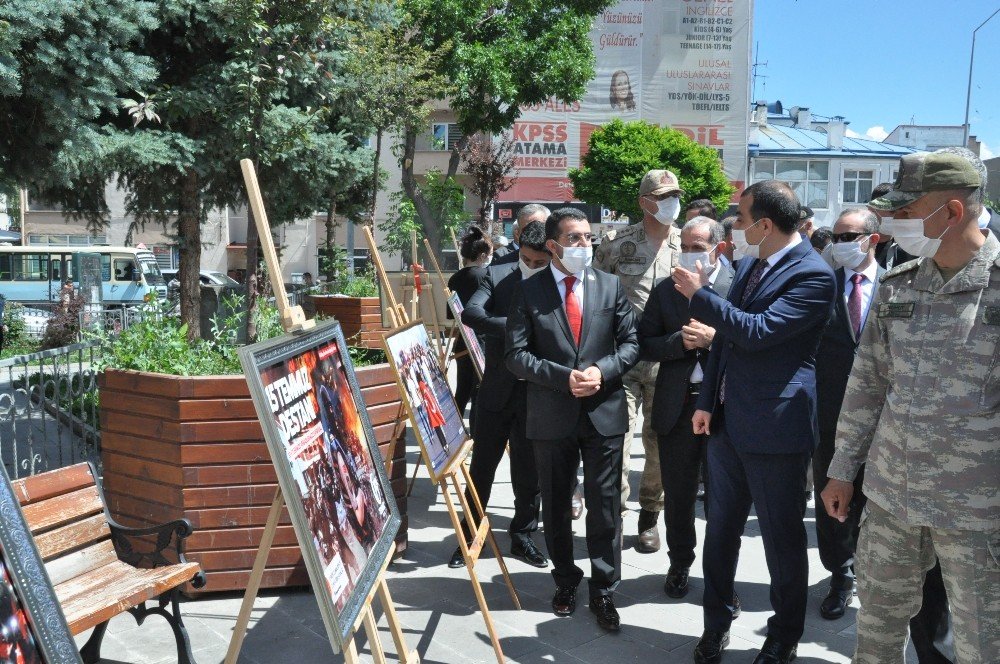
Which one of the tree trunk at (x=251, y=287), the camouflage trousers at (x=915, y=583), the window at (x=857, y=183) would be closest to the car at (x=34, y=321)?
the tree trunk at (x=251, y=287)

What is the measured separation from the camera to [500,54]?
22.7m

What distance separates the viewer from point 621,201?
35969mm

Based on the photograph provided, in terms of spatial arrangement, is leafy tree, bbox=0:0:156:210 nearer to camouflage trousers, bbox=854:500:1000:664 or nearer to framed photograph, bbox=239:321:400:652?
framed photograph, bbox=239:321:400:652

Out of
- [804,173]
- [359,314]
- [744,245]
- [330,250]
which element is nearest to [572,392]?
[744,245]

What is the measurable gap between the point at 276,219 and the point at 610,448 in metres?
9.60

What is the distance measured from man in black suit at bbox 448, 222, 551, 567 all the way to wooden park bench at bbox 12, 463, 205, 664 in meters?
1.88

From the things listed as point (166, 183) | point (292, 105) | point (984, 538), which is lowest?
point (984, 538)

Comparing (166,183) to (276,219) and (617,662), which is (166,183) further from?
(617,662)

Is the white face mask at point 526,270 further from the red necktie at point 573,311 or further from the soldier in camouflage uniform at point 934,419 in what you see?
the soldier in camouflage uniform at point 934,419

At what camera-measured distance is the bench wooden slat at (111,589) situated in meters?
3.11

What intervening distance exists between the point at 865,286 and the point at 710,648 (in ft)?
6.90

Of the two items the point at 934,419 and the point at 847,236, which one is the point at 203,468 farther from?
the point at 847,236

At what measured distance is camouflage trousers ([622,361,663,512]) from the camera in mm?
Answer: 5168

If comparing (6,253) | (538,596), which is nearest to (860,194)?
(6,253)
